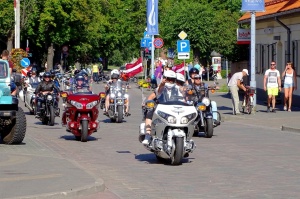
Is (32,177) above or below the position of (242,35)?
below

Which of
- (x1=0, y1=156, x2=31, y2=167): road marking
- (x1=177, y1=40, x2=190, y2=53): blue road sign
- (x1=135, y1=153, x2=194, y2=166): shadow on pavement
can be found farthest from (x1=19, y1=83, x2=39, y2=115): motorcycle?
(x1=0, y1=156, x2=31, y2=167): road marking

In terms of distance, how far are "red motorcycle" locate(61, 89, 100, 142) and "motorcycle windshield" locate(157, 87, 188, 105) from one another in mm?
4466

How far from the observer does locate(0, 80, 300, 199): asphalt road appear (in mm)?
12180

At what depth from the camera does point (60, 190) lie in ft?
37.0

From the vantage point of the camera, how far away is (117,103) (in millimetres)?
26375

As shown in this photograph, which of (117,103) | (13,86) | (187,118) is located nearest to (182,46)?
(117,103)

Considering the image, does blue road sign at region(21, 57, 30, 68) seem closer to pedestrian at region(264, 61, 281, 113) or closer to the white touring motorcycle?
pedestrian at region(264, 61, 281, 113)

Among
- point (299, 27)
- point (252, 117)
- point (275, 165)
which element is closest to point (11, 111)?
point (275, 165)

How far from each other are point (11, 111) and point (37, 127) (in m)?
6.89

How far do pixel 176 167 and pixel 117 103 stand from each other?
11481 mm

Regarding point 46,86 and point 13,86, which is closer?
point 13,86

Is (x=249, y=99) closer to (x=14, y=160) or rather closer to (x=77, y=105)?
(x=77, y=105)

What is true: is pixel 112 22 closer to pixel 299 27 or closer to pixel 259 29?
pixel 259 29

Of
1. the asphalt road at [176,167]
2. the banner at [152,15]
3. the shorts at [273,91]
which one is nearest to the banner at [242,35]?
the banner at [152,15]
